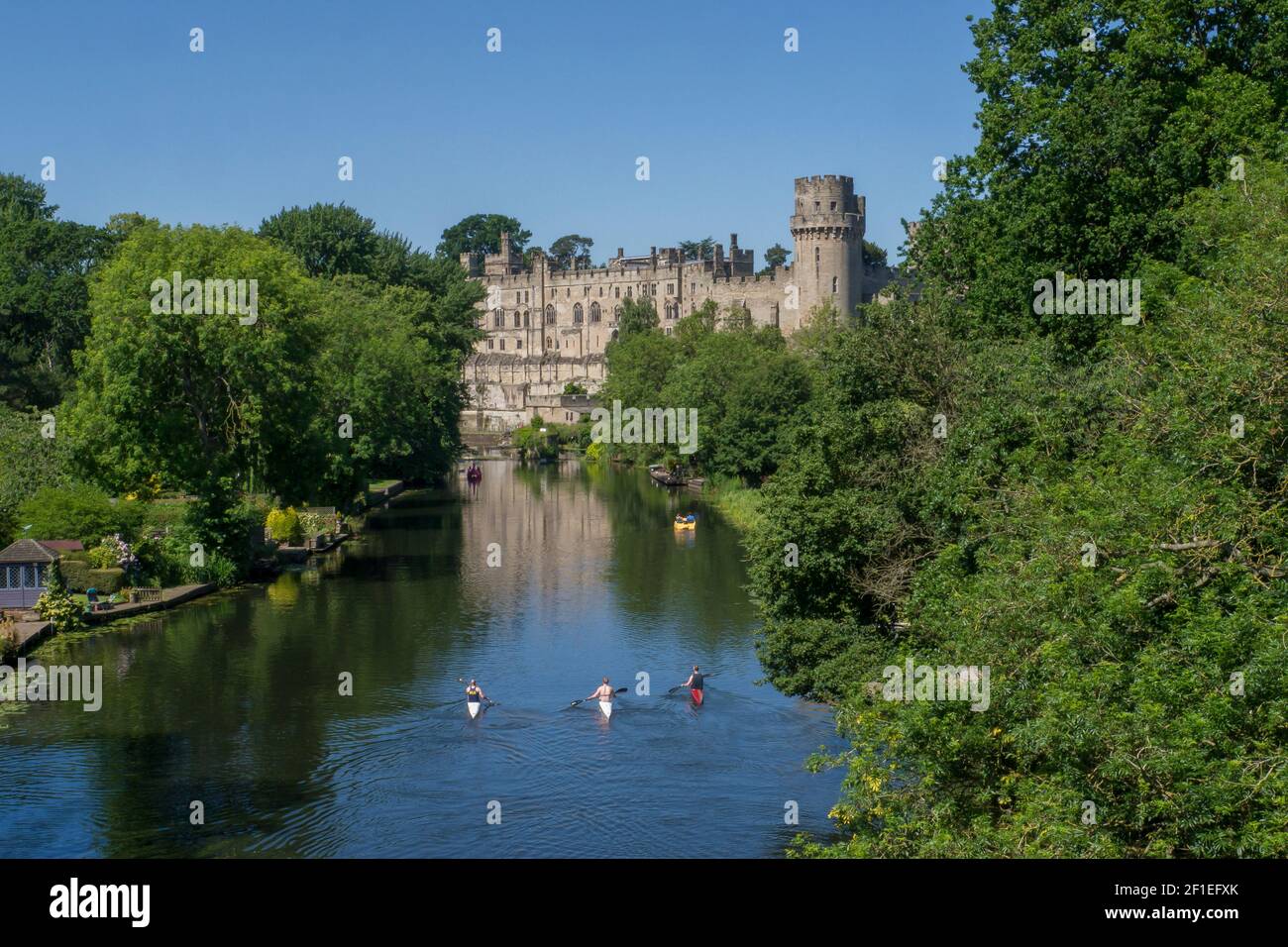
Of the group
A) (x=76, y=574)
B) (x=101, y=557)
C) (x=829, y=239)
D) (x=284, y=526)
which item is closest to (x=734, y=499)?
(x=284, y=526)

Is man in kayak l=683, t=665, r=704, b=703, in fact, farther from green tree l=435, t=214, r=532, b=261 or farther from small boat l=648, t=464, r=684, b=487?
green tree l=435, t=214, r=532, b=261

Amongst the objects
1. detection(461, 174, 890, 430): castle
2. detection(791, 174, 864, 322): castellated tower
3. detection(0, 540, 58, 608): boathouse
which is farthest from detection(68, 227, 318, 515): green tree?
detection(791, 174, 864, 322): castellated tower

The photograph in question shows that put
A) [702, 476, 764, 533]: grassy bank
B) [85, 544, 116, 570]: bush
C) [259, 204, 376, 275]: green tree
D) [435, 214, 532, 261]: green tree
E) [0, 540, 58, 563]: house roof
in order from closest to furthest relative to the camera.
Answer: [0, 540, 58, 563]: house roof
[85, 544, 116, 570]: bush
[702, 476, 764, 533]: grassy bank
[259, 204, 376, 275]: green tree
[435, 214, 532, 261]: green tree

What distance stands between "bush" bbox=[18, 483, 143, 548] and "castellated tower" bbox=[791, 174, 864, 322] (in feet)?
224

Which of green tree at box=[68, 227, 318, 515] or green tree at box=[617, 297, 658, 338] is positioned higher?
green tree at box=[617, 297, 658, 338]

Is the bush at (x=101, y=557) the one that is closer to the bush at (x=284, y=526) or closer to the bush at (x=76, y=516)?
the bush at (x=76, y=516)

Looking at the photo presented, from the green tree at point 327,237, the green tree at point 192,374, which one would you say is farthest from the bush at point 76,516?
the green tree at point 327,237

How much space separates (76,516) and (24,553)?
11.1 ft

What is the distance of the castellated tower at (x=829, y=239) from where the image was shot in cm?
9644

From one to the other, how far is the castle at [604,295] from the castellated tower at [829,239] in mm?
69

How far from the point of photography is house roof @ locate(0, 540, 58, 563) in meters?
29.3

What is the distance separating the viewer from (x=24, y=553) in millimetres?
29391
